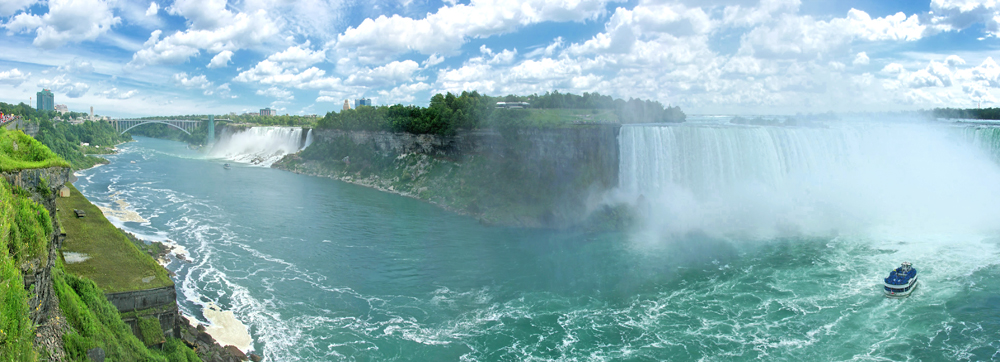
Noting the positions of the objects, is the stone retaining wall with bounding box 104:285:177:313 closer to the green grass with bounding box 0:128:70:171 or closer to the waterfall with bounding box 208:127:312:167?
the green grass with bounding box 0:128:70:171

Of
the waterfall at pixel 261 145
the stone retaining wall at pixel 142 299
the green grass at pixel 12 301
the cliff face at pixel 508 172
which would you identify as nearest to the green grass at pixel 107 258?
the stone retaining wall at pixel 142 299

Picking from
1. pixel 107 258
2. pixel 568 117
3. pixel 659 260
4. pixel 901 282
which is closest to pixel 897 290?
pixel 901 282

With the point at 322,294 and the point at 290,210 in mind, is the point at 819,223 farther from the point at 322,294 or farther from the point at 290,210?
the point at 290,210

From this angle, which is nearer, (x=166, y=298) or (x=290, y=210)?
(x=166, y=298)

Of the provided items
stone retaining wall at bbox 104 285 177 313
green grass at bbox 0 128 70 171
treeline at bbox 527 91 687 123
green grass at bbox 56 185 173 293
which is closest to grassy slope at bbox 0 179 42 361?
green grass at bbox 0 128 70 171

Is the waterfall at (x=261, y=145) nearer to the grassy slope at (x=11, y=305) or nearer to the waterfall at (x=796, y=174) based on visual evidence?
the waterfall at (x=796, y=174)

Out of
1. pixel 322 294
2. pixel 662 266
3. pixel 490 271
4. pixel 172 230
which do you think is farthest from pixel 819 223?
pixel 172 230

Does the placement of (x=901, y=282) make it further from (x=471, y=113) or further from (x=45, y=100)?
(x=45, y=100)

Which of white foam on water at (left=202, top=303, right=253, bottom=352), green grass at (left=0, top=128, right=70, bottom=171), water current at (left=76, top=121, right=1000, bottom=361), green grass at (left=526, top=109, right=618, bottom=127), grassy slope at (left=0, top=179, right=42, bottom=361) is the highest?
green grass at (left=526, top=109, right=618, bottom=127)
